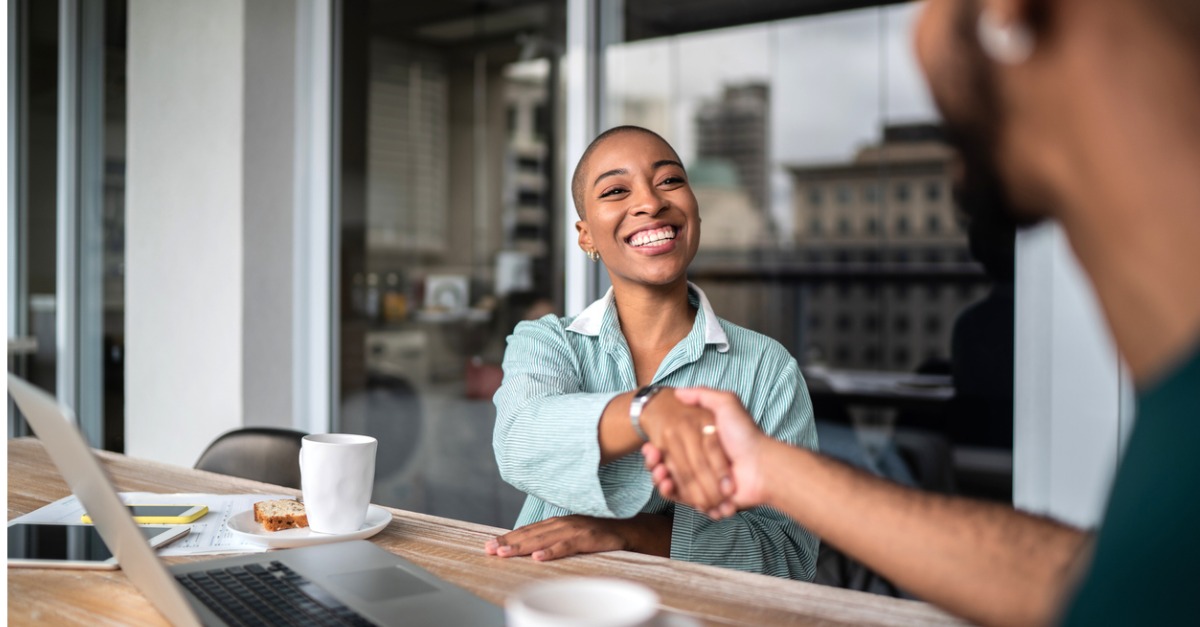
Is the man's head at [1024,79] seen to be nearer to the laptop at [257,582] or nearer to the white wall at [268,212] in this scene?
the laptop at [257,582]

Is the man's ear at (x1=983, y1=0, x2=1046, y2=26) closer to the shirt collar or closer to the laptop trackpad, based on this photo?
the laptop trackpad

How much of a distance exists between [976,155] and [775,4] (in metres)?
7.77

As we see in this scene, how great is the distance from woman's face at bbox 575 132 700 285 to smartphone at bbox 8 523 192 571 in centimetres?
79

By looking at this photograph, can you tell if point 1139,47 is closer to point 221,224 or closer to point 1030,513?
point 1030,513

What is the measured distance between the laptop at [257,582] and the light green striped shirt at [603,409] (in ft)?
0.84

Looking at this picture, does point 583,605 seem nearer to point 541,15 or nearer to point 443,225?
point 443,225

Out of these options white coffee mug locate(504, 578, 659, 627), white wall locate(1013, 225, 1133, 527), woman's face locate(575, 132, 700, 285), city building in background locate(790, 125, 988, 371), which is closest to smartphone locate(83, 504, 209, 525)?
woman's face locate(575, 132, 700, 285)

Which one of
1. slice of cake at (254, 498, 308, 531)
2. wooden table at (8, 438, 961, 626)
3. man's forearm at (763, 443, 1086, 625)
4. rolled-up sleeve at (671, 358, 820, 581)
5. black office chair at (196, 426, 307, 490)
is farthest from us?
black office chair at (196, 426, 307, 490)

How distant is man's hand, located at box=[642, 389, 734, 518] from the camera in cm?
101

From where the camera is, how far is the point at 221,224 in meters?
3.03

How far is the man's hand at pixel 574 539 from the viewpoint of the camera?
1.14 m

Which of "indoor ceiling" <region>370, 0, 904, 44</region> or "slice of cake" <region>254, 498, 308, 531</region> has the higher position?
"indoor ceiling" <region>370, 0, 904, 44</region>

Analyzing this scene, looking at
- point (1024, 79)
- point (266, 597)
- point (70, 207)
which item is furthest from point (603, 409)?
point (70, 207)

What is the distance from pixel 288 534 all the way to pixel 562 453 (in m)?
0.36
